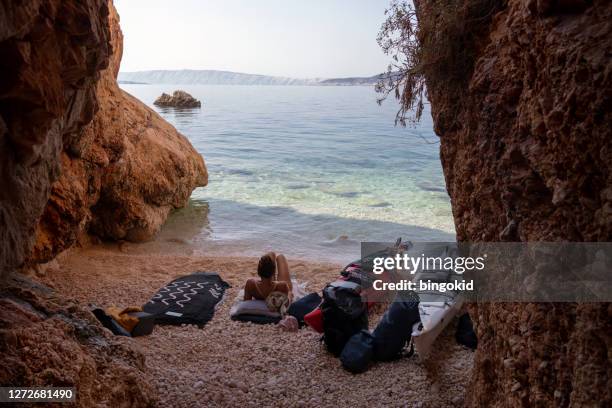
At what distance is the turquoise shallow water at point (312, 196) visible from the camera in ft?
35.7

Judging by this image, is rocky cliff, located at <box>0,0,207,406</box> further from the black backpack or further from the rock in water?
the rock in water

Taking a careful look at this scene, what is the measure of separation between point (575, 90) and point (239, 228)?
10.2 metres

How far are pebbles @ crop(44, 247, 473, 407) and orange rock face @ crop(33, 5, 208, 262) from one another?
109 centimetres

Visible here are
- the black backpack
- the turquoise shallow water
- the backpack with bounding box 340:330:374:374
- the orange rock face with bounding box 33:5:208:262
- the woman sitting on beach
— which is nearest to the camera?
the backpack with bounding box 340:330:374:374

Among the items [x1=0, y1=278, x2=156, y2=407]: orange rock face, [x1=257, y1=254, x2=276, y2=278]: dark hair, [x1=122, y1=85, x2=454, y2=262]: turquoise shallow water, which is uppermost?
[x1=0, y1=278, x2=156, y2=407]: orange rock face

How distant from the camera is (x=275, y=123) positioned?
38281mm

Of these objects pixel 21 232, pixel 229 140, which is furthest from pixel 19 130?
pixel 229 140

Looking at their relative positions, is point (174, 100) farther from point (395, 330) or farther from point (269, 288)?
point (395, 330)

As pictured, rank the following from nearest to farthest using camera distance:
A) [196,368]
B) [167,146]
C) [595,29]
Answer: [595,29], [196,368], [167,146]

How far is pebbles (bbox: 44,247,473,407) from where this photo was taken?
12.8 feet

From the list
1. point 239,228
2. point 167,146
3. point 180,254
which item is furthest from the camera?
point 239,228

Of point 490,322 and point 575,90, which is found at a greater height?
point 575,90

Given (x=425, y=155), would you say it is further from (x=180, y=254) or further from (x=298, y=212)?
(x=180, y=254)

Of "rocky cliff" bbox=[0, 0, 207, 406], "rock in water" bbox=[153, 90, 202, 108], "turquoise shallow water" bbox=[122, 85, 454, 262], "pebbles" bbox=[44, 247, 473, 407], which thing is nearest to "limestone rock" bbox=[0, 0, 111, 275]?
"rocky cliff" bbox=[0, 0, 207, 406]
